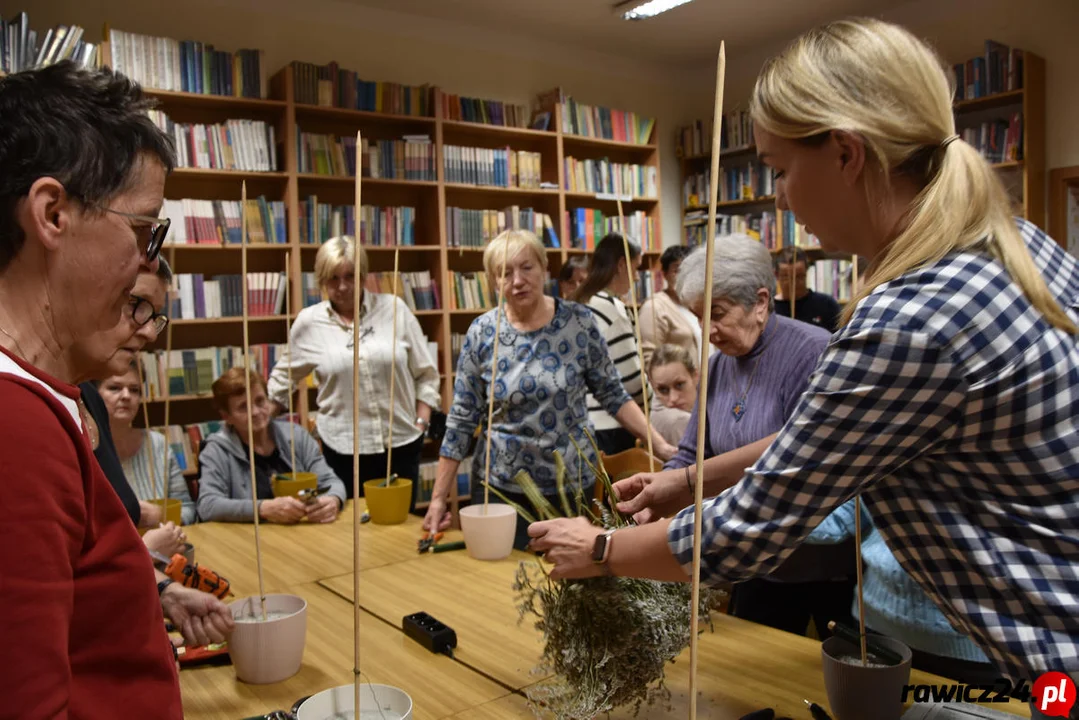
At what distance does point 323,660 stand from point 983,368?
46.2 inches

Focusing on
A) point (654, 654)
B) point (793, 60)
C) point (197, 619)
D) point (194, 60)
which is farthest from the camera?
point (194, 60)

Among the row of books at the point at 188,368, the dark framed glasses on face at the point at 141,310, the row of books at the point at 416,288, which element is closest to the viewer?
the dark framed glasses on face at the point at 141,310

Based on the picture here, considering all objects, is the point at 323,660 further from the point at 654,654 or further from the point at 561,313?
the point at 561,313

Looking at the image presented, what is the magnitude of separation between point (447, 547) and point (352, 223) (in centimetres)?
312

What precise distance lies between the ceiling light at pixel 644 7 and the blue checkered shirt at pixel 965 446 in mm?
4654

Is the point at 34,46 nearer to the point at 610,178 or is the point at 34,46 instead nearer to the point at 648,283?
the point at 610,178

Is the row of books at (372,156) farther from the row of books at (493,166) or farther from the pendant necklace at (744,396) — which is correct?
the pendant necklace at (744,396)

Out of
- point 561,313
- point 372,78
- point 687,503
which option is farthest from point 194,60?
point 687,503

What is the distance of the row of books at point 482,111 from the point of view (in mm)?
5074

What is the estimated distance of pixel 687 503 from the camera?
1516 millimetres

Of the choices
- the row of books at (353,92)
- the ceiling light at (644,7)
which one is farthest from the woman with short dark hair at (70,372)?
the ceiling light at (644,7)

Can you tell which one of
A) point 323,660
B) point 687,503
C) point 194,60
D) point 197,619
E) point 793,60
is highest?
point 194,60

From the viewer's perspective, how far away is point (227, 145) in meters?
4.22

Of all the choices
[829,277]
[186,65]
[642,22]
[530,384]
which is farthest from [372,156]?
[829,277]
